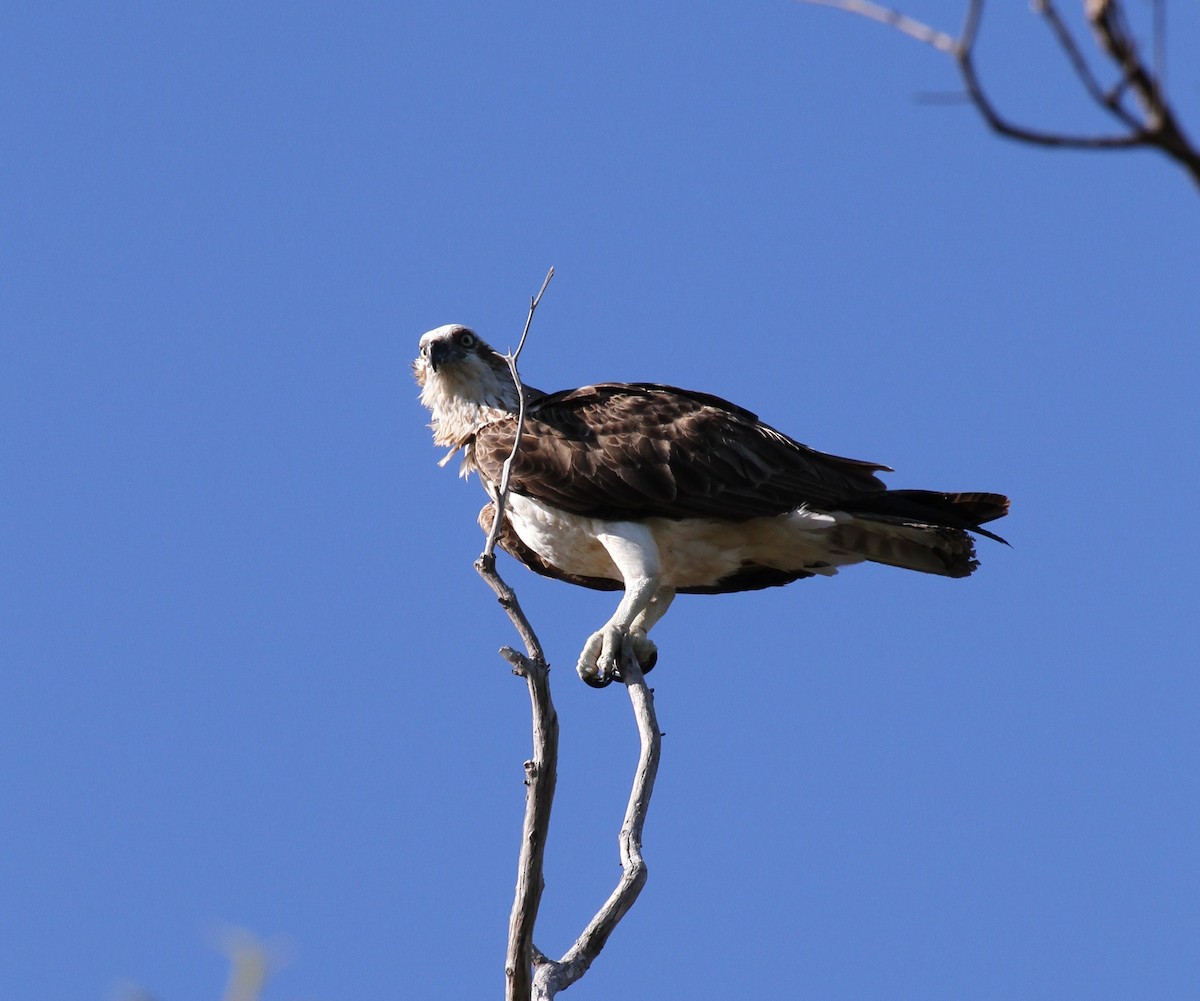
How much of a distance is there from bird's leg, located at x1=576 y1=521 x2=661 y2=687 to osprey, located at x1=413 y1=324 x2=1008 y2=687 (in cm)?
1

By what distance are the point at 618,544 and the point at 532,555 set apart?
95 cm

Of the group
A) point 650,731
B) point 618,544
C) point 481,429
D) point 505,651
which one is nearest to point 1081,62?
point 505,651

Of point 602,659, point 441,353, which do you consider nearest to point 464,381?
point 441,353

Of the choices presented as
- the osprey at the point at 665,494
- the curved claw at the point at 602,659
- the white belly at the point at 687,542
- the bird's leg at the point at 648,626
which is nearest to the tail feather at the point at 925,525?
the osprey at the point at 665,494

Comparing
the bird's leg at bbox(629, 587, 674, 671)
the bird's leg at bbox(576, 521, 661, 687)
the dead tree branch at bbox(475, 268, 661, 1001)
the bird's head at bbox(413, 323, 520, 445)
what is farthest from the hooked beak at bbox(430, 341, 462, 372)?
the dead tree branch at bbox(475, 268, 661, 1001)

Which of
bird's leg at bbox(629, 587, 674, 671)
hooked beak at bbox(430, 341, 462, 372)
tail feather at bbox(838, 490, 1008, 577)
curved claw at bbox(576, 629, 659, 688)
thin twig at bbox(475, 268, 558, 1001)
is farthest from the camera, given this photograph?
hooked beak at bbox(430, 341, 462, 372)

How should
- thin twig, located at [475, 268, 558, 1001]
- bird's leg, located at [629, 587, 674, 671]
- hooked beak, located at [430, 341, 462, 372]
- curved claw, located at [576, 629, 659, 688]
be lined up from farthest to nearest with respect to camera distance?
hooked beak, located at [430, 341, 462, 372]
bird's leg, located at [629, 587, 674, 671]
curved claw, located at [576, 629, 659, 688]
thin twig, located at [475, 268, 558, 1001]

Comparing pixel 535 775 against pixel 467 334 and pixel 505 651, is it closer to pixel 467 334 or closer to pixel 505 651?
pixel 505 651

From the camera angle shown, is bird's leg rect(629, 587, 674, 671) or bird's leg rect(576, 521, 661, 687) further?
bird's leg rect(629, 587, 674, 671)

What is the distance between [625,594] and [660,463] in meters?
0.79

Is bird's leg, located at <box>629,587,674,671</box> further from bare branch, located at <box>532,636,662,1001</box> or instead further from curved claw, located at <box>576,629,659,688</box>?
bare branch, located at <box>532,636,662,1001</box>

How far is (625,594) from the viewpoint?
9289 millimetres

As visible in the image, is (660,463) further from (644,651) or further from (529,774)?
(529,774)

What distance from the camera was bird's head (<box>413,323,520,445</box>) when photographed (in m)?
9.98
